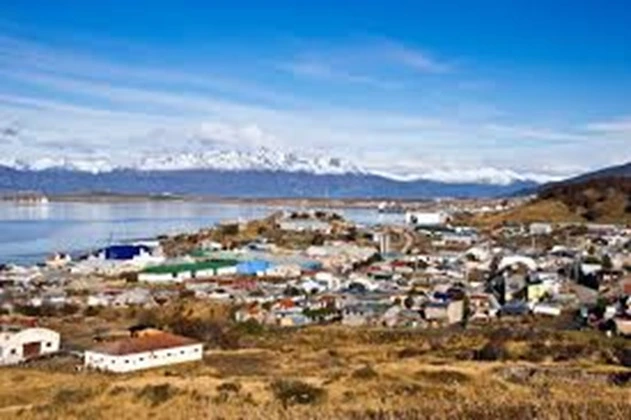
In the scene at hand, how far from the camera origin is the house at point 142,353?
44.7ft

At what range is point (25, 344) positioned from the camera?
15.5 m

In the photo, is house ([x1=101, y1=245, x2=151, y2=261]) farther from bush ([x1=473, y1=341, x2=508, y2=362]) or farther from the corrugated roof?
bush ([x1=473, y1=341, x2=508, y2=362])

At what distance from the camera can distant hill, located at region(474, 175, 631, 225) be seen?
45.6 meters

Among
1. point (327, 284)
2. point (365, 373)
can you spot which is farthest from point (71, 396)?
point (327, 284)

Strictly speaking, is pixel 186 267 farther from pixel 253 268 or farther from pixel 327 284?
pixel 327 284

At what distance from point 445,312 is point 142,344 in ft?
24.5

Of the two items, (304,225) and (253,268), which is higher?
(304,225)

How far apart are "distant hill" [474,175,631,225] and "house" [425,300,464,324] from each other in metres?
26.8

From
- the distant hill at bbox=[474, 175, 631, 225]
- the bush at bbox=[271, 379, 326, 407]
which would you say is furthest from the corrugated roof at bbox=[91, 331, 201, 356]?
the distant hill at bbox=[474, 175, 631, 225]

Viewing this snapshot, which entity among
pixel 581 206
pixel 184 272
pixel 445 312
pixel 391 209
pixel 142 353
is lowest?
pixel 391 209

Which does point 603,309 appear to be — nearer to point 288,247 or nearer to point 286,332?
point 286,332

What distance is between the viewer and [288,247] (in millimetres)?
37000

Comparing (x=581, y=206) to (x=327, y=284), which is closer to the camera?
(x=327, y=284)

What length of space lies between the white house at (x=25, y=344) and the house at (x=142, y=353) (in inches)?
67.4
